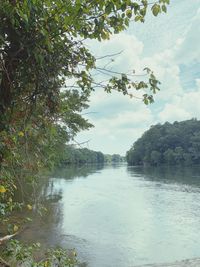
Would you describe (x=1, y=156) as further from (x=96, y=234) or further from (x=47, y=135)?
(x=96, y=234)

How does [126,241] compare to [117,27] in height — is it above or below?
below

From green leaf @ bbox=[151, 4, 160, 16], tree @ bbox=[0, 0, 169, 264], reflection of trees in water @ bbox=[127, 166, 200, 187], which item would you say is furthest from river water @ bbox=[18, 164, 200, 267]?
reflection of trees in water @ bbox=[127, 166, 200, 187]

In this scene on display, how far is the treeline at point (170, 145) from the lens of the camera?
82875 mm

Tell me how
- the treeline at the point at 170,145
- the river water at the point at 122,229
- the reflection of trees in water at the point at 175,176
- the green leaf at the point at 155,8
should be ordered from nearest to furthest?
the green leaf at the point at 155,8, the river water at the point at 122,229, the reflection of trees in water at the point at 175,176, the treeline at the point at 170,145

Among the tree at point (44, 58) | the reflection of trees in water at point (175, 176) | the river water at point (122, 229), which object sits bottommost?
the river water at point (122, 229)

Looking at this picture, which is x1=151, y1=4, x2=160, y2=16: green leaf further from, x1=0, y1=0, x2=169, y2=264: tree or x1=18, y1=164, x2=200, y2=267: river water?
x1=18, y1=164, x2=200, y2=267: river water

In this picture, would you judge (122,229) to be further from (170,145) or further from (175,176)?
(170,145)

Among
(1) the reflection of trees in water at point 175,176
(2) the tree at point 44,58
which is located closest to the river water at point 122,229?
(2) the tree at point 44,58

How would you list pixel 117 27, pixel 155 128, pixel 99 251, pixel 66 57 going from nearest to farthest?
pixel 117 27
pixel 66 57
pixel 99 251
pixel 155 128

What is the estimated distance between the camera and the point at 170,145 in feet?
300

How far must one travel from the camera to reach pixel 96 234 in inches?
566

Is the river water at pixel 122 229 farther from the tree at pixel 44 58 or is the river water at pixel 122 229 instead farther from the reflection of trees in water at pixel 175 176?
the reflection of trees in water at pixel 175 176

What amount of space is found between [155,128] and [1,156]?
97.5m

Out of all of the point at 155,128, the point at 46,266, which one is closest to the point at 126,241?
the point at 46,266
